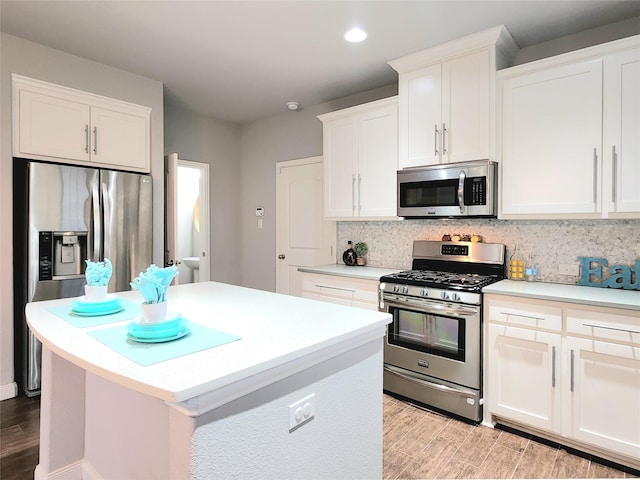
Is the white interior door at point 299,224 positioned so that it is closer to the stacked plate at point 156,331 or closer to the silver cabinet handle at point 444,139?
the silver cabinet handle at point 444,139

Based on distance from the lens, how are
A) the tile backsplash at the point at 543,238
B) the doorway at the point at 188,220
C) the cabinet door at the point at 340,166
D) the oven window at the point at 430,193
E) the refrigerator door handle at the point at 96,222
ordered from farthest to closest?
the doorway at the point at 188,220, the cabinet door at the point at 340,166, the refrigerator door handle at the point at 96,222, the oven window at the point at 430,193, the tile backsplash at the point at 543,238

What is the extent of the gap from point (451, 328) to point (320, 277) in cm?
130

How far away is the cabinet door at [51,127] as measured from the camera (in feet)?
9.20

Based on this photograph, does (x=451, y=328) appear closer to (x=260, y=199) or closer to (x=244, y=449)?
(x=244, y=449)

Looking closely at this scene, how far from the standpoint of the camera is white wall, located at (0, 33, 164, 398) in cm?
277

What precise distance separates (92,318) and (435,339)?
2.15 metres

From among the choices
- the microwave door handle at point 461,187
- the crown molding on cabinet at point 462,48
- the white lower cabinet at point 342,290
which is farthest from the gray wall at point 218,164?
the microwave door handle at point 461,187

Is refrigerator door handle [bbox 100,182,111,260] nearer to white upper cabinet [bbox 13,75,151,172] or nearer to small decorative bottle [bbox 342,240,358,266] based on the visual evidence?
white upper cabinet [bbox 13,75,151,172]

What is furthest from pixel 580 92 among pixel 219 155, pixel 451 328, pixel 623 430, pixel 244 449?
pixel 219 155

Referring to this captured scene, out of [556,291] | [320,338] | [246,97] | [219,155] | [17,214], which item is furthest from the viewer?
[219,155]

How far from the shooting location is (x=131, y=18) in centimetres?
253

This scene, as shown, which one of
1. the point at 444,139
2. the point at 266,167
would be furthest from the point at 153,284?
the point at 266,167

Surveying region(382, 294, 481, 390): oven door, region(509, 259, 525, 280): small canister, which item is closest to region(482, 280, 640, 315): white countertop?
region(509, 259, 525, 280): small canister

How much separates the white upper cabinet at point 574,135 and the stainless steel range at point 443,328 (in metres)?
0.53
